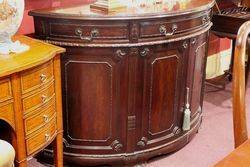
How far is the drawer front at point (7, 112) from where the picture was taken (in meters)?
1.64

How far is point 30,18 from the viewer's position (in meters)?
2.38

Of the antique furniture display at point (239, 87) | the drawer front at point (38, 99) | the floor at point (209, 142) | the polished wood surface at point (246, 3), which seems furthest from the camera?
the polished wood surface at point (246, 3)

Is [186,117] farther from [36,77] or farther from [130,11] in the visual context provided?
[36,77]

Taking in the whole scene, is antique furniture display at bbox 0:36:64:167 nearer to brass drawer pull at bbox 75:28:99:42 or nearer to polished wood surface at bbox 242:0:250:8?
brass drawer pull at bbox 75:28:99:42

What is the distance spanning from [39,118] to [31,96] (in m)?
0.14

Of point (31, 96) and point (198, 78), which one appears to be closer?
point (31, 96)

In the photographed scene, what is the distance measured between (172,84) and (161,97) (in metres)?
0.11

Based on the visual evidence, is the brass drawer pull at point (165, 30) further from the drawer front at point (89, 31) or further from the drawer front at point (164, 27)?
the drawer front at point (89, 31)

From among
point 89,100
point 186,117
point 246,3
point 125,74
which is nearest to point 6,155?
point 89,100

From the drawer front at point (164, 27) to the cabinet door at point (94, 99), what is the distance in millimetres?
176

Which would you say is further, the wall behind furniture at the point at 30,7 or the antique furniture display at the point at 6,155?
the wall behind furniture at the point at 30,7

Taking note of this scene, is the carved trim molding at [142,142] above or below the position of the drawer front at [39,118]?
below

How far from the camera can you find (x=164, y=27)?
2.18 metres

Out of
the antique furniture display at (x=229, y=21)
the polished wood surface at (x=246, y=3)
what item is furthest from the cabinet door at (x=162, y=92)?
the polished wood surface at (x=246, y=3)
